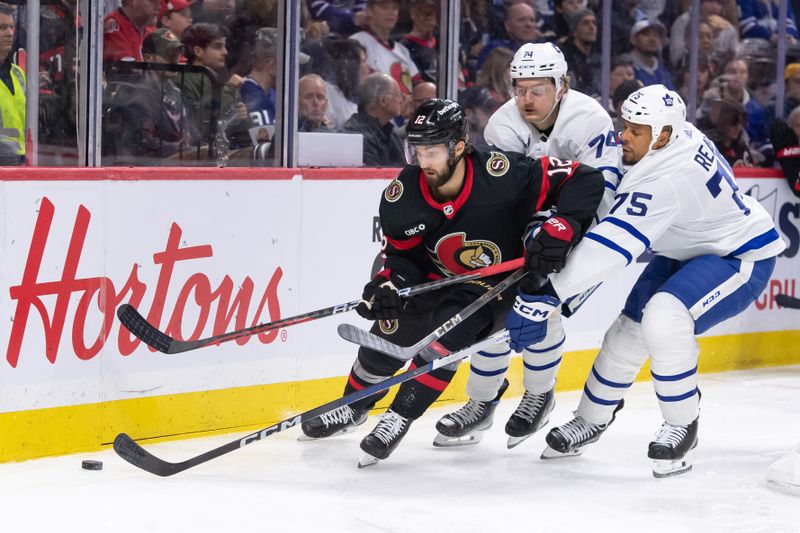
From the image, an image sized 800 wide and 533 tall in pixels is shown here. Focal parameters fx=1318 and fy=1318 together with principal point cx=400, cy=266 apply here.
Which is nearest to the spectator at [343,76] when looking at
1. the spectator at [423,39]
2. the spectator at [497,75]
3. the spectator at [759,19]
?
the spectator at [423,39]

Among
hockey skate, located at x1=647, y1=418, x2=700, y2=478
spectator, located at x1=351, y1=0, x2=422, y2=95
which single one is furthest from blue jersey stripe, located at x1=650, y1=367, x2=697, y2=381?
spectator, located at x1=351, y1=0, x2=422, y2=95

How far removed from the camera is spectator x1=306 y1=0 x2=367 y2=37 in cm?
Answer: 448

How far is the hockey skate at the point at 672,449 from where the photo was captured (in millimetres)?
3492

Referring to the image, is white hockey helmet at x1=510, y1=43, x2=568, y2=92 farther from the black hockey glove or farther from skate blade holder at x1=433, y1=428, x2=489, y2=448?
the black hockey glove

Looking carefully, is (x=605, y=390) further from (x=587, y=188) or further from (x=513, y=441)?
(x=587, y=188)

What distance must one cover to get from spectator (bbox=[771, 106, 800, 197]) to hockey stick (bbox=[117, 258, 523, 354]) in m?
2.61

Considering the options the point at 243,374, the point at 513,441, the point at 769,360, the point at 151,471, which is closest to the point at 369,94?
the point at 243,374

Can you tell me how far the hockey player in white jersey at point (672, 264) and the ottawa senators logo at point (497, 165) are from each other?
0.93 feet

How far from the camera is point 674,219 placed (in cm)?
343

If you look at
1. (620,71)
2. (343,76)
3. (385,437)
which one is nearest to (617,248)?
(385,437)

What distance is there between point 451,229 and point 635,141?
0.54 meters

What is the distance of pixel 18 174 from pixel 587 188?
4.93ft

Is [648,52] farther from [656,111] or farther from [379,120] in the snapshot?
[656,111]

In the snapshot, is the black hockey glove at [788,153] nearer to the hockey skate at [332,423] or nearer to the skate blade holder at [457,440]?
the skate blade holder at [457,440]
